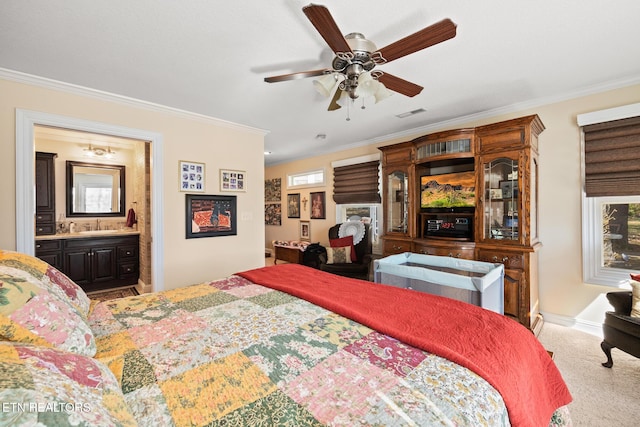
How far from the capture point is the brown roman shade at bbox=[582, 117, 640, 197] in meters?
2.62

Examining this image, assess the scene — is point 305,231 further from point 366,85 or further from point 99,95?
point 366,85

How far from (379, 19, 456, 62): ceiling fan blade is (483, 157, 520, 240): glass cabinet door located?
2083mm

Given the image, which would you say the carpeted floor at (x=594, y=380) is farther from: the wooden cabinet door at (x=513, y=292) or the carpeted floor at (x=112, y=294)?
the carpeted floor at (x=112, y=294)

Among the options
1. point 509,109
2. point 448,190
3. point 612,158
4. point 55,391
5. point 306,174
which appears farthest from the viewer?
point 306,174

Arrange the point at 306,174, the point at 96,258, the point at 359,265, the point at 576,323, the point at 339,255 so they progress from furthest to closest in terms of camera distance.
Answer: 1. the point at 306,174
2. the point at 339,255
3. the point at 359,265
4. the point at 96,258
5. the point at 576,323

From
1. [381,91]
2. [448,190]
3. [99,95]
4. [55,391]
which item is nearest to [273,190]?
[99,95]

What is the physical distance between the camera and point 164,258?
327cm

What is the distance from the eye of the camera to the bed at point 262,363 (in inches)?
27.2

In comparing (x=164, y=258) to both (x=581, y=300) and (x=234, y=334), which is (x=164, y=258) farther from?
(x=581, y=300)

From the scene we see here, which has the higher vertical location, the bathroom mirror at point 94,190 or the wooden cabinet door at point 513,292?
the bathroom mirror at point 94,190

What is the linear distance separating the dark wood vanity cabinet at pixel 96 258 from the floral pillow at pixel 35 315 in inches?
140

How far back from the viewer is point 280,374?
977 mm

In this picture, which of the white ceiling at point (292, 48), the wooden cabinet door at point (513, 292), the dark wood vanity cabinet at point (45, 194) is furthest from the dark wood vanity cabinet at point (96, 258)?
the wooden cabinet door at point (513, 292)

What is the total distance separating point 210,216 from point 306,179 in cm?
297
